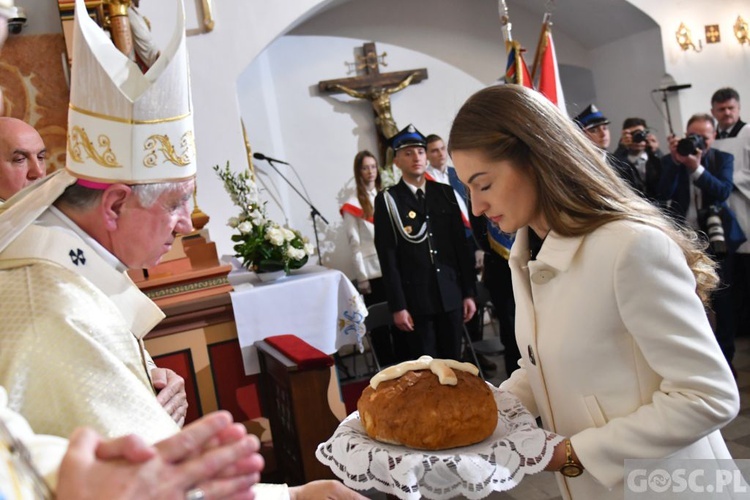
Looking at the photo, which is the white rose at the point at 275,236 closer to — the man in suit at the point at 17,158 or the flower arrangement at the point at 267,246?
the flower arrangement at the point at 267,246

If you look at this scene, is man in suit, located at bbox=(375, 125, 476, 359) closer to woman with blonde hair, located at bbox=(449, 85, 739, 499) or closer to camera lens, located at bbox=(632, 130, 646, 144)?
camera lens, located at bbox=(632, 130, 646, 144)

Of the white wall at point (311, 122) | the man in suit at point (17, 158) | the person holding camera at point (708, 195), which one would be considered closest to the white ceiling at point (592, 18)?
the white wall at point (311, 122)

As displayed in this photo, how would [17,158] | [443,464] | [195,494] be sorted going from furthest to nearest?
[17,158] < [443,464] < [195,494]

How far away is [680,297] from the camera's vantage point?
1.53 meters

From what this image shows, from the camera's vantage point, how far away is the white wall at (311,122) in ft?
28.1

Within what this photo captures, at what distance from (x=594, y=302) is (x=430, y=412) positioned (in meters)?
0.41

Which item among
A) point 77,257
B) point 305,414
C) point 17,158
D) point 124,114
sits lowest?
point 305,414

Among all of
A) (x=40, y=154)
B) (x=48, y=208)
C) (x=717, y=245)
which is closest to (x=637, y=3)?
(x=717, y=245)

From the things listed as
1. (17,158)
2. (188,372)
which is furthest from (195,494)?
(188,372)

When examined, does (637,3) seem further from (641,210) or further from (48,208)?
(48,208)

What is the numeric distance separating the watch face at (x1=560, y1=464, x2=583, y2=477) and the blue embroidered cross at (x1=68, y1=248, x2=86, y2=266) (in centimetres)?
104

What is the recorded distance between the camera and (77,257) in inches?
58.4

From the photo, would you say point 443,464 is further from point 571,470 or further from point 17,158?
point 17,158

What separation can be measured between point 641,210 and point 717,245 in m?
3.72
